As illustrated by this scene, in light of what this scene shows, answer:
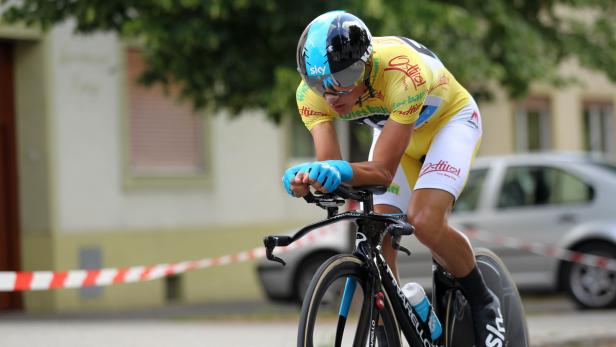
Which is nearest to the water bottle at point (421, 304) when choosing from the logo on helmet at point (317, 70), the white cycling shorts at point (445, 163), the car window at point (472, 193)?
the white cycling shorts at point (445, 163)

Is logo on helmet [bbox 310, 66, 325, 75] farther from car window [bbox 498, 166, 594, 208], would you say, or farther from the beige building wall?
the beige building wall

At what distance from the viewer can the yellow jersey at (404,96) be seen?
179 inches

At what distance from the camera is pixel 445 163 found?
16.4 feet

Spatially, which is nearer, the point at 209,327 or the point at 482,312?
the point at 482,312

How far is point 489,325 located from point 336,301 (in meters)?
1.08

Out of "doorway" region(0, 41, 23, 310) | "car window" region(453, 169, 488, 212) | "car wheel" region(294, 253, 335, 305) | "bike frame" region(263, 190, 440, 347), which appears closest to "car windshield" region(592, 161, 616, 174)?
"car window" region(453, 169, 488, 212)

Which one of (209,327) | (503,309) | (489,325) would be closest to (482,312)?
(489,325)

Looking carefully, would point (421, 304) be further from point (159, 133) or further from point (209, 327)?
point (159, 133)

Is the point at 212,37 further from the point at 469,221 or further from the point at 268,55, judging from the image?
the point at 469,221

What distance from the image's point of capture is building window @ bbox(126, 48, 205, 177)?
16172 millimetres

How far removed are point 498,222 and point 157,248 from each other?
532cm

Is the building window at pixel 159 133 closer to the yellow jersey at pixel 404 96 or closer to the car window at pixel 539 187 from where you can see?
the car window at pixel 539 187

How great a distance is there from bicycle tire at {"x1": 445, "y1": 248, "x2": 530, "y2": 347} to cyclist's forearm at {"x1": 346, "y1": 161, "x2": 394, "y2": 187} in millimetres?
1094

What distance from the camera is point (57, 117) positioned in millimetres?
14891
